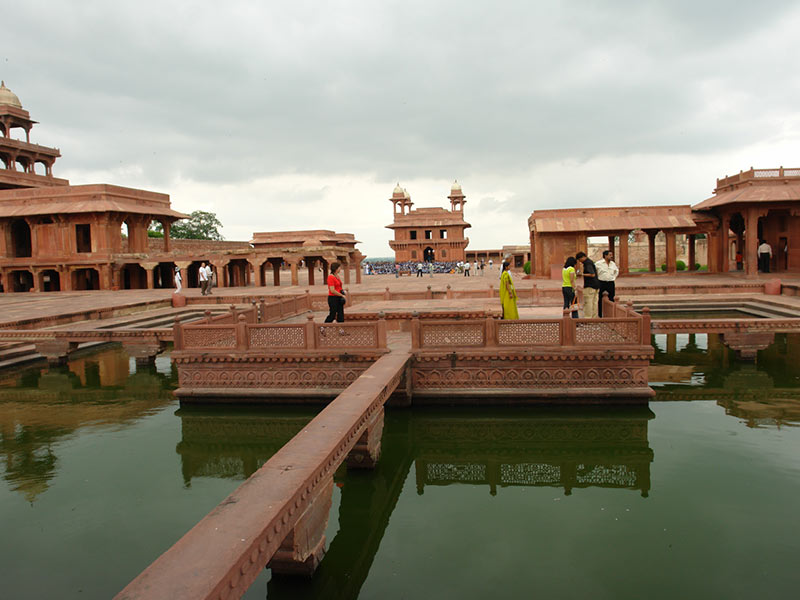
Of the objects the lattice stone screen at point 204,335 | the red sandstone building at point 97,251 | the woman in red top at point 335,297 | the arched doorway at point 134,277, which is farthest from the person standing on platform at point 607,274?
the arched doorway at point 134,277

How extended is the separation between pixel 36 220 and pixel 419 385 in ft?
101

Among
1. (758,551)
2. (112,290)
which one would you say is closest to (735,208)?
(758,551)

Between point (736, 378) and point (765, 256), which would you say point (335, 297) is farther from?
point (765, 256)

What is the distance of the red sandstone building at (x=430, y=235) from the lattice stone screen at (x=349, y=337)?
48.0 m

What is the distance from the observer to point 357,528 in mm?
5473

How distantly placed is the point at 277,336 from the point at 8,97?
1630 inches

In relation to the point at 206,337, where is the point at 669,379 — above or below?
below

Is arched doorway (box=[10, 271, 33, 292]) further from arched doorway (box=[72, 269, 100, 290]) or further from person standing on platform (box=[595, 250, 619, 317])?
person standing on platform (box=[595, 250, 619, 317])

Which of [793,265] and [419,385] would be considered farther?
[793,265]

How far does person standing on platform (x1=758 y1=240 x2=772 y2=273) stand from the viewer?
25.2 meters

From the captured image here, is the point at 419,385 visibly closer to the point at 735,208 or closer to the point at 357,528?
the point at 357,528

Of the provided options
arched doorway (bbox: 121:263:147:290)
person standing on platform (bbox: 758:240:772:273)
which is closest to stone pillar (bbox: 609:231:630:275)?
person standing on platform (bbox: 758:240:772:273)

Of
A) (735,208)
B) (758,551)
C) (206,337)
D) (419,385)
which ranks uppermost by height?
(735,208)

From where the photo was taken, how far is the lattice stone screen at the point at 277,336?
9141 millimetres
